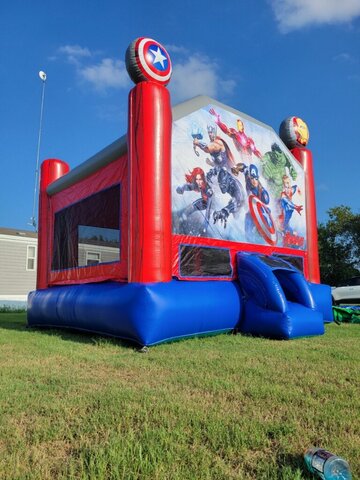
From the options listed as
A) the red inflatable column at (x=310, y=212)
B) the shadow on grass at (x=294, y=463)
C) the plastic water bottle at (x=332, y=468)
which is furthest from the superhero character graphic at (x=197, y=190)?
the plastic water bottle at (x=332, y=468)

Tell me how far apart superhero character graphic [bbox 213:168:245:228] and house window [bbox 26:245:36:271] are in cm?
1408

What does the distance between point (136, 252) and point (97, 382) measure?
2166 mm

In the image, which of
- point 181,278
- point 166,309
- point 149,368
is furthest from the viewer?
point 181,278

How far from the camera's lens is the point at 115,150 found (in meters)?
6.27

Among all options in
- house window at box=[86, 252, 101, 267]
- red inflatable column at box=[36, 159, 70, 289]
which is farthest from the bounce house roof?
house window at box=[86, 252, 101, 267]

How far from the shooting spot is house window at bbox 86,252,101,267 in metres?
6.72

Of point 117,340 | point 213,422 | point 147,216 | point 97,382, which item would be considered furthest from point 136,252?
point 213,422

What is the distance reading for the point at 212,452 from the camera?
1945mm

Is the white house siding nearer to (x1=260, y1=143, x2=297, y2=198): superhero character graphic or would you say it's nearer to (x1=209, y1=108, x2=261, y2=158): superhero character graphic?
(x1=260, y1=143, x2=297, y2=198): superhero character graphic

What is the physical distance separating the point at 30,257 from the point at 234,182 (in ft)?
46.7

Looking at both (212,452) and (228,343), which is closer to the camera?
(212,452)

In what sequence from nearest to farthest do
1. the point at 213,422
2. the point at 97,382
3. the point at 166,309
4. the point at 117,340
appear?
the point at 213,422 → the point at 97,382 → the point at 166,309 → the point at 117,340

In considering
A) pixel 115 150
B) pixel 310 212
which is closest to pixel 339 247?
pixel 310 212

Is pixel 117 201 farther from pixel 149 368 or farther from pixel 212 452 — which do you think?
pixel 212 452
